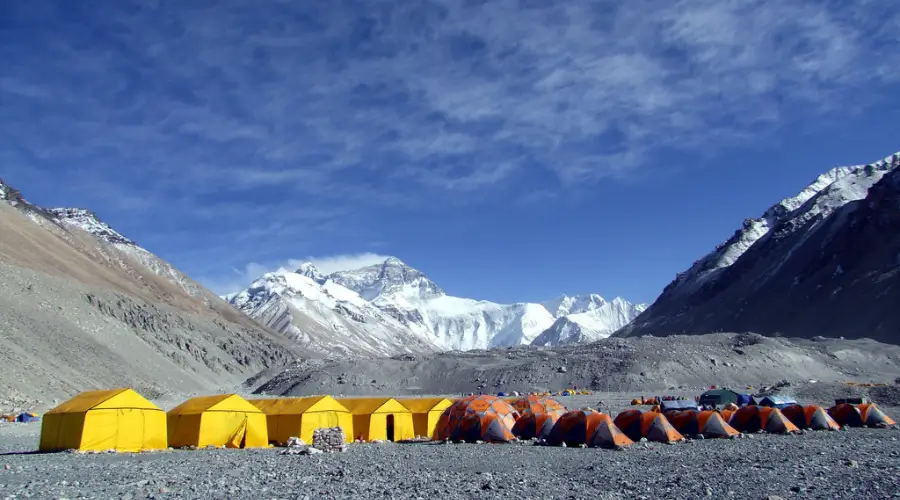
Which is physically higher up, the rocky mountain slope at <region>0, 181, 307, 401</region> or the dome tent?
the rocky mountain slope at <region>0, 181, 307, 401</region>

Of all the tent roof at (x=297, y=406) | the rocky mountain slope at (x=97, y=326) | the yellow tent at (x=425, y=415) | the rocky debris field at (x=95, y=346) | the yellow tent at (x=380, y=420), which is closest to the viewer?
the tent roof at (x=297, y=406)

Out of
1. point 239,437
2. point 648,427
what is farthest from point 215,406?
point 648,427

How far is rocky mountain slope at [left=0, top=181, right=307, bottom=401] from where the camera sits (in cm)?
7469

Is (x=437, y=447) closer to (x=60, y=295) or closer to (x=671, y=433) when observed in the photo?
(x=671, y=433)

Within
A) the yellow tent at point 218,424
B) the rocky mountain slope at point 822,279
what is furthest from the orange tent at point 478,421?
the rocky mountain slope at point 822,279

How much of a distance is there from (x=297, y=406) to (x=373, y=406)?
4.84 meters

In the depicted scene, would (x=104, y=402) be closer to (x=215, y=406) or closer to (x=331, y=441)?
(x=215, y=406)

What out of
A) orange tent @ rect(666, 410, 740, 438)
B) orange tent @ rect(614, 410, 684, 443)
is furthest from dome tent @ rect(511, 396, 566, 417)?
orange tent @ rect(614, 410, 684, 443)

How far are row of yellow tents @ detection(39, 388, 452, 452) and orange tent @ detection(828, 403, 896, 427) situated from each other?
77.5 ft

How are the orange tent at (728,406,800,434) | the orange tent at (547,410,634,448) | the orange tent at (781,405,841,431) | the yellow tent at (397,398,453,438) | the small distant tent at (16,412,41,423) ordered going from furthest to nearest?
the small distant tent at (16,412,41,423) → the yellow tent at (397,398,453,438) → the orange tent at (781,405,841,431) → the orange tent at (728,406,800,434) → the orange tent at (547,410,634,448)

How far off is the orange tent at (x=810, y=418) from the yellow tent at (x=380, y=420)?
67.0 ft

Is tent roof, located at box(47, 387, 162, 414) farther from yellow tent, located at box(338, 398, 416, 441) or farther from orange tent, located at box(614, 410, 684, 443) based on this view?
orange tent, located at box(614, 410, 684, 443)

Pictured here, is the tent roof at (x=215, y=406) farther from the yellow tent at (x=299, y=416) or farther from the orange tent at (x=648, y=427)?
the orange tent at (x=648, y=427)

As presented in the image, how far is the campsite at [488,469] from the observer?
1744 cm
